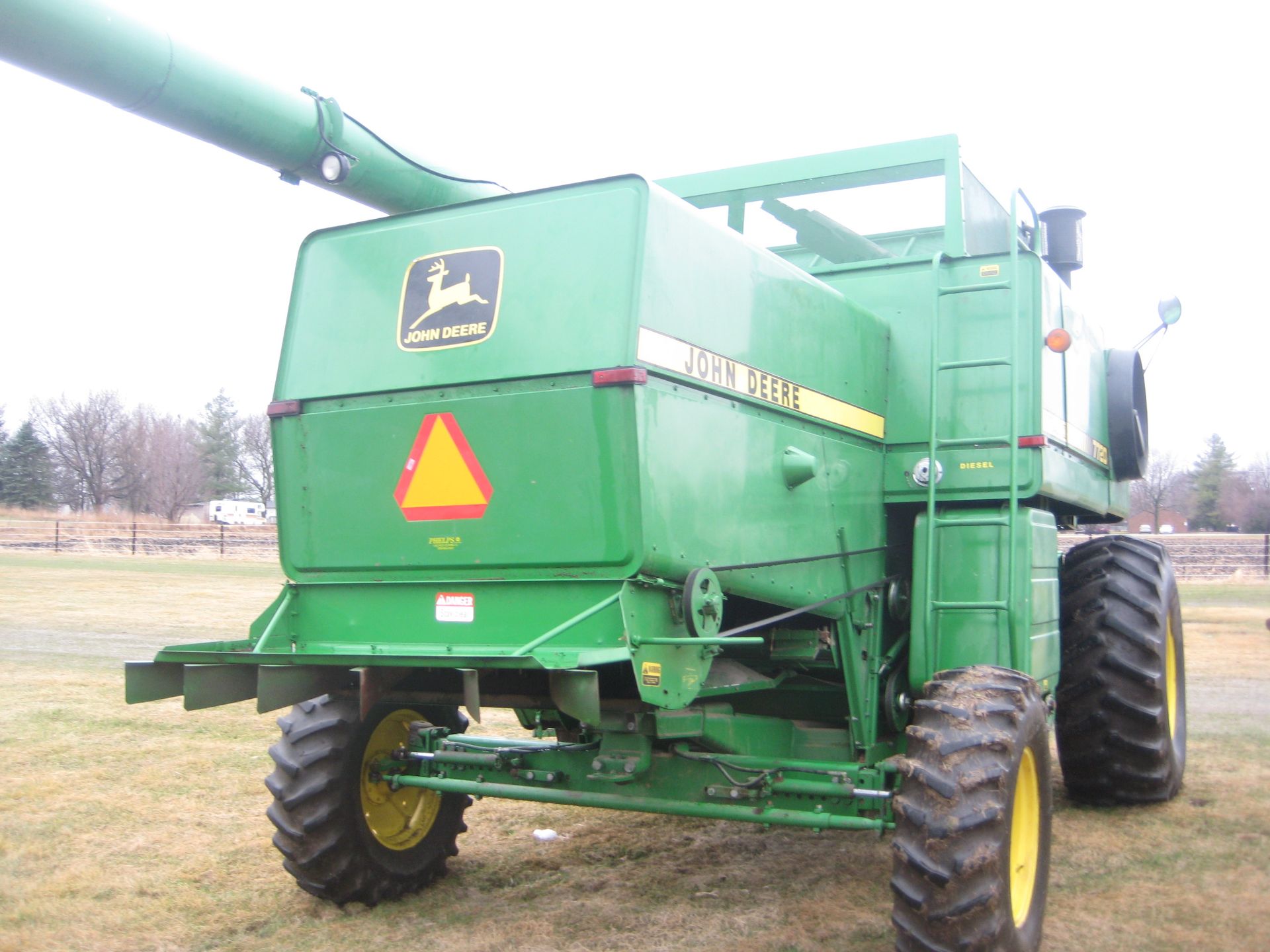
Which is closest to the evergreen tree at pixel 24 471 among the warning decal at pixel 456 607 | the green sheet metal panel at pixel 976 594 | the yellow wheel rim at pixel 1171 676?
the yellow wheel rim at pixel 1171 676

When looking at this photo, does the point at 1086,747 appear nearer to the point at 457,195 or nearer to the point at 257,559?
the point at 457,195

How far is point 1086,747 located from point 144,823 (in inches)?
209

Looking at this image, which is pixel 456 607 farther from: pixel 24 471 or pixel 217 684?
pixel 24 471

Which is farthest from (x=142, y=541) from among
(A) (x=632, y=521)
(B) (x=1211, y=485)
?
(B) (x=1211, y=485)

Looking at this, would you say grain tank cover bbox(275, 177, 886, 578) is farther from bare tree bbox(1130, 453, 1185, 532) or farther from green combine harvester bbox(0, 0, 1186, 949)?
bare tree bbox(1130, 453, 1185, 532)

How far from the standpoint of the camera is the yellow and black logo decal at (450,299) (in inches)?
178

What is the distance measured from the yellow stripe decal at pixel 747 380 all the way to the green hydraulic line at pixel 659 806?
64.1 inches

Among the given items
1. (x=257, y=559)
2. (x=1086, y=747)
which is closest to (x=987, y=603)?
(x=1086, y=747)

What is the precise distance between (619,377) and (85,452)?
70962mm

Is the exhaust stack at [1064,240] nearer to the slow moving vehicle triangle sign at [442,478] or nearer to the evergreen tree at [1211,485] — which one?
the slow moving vehicle triangle sign at [442,478]

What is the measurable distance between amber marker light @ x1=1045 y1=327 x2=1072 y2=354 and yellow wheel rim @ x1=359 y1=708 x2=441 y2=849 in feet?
11.6

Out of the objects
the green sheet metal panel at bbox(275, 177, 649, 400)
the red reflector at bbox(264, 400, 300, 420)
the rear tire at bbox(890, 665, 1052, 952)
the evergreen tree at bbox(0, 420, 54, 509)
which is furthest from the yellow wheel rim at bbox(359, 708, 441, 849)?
the evergreen tree at bbox(0, 420, 54, 509)

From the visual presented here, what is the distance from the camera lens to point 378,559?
186 inches

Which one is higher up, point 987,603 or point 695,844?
point 987,603
